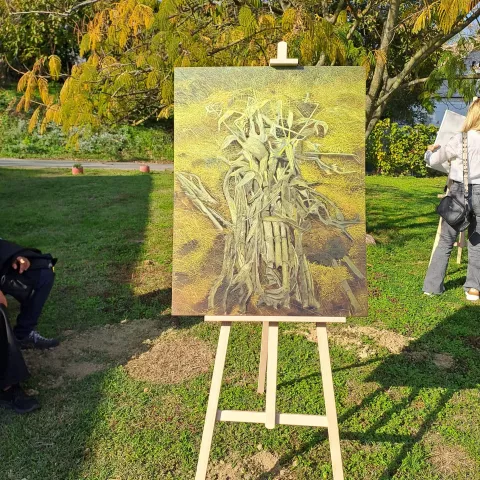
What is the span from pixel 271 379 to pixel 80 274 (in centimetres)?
374

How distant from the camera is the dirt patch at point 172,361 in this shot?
3.69 meters

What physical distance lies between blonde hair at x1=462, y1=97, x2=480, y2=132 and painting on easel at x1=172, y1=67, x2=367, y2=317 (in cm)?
248

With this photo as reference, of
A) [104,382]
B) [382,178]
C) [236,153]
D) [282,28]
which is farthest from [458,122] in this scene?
[382,178]

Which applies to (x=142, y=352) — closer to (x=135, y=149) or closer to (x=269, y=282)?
(x=269, y=282)

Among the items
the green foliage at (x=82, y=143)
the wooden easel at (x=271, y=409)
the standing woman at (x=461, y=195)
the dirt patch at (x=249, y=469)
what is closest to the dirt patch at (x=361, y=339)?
the standing woman at (x=461, y=195)

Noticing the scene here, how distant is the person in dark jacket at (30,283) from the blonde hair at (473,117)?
12.4 feet

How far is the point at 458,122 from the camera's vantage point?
5.94 metres

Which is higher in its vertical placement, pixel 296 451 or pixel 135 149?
pixel 296 451

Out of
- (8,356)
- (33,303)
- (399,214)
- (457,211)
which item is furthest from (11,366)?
(399,214)

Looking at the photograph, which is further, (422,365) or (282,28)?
(282,28)

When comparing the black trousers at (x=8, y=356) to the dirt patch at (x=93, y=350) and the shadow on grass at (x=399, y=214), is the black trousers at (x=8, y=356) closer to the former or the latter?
the dirt patch at (x=93, y=350)

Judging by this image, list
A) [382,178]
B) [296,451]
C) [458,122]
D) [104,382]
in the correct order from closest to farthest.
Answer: [296,451] < [104,382] < [458,122] < [382,178]

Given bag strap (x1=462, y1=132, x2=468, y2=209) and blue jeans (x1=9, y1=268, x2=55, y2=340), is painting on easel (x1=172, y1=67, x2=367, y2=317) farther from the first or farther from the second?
bag strap (x1=462, y1=132, x2=468, y2=209)

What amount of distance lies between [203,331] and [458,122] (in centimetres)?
380
